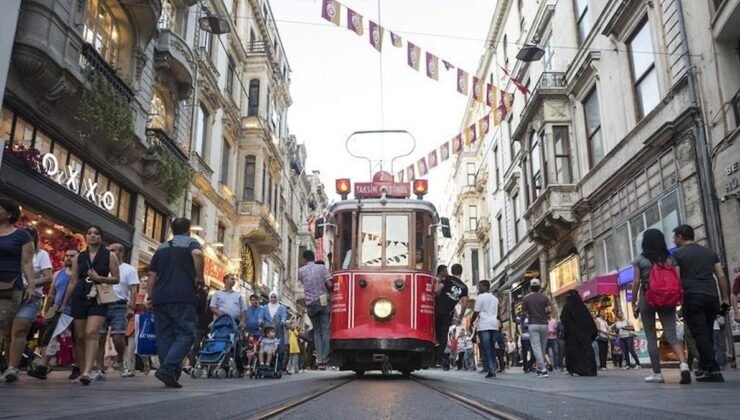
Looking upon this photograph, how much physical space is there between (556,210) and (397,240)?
1298 cm

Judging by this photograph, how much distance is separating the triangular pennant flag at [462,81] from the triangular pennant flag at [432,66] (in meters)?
1.09

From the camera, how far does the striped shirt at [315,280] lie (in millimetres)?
9828

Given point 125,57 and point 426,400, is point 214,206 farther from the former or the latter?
point 426,400

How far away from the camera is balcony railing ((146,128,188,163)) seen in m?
16.8

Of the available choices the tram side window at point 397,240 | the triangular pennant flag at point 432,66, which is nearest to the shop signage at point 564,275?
the triangular pennant flag at point 432,66

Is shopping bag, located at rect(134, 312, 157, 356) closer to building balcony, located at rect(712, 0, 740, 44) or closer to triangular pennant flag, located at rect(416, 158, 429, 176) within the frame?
building balcony, located at rect(712, 0, 740, 44)

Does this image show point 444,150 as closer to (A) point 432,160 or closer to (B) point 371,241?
(A) point 432,160

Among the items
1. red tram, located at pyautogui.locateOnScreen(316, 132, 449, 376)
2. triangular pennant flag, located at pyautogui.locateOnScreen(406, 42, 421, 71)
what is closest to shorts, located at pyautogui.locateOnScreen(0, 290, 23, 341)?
red tram, located at pyautogui.locateOnScreen(316, 132, 449, 376)

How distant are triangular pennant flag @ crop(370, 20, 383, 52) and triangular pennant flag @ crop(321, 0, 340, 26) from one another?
3.27 ft

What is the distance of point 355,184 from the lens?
10320 mm

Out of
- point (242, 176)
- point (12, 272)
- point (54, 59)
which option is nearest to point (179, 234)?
point (12, 272)

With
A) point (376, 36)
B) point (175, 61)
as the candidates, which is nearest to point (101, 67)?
point (175, 61)

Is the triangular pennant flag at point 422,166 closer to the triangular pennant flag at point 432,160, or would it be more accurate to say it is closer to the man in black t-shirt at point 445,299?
the triangular pennant flag at point 432,160

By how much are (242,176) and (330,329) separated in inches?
745
